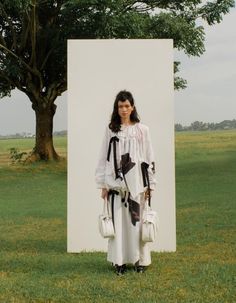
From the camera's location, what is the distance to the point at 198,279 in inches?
288

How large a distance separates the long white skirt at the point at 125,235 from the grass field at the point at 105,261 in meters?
0.22

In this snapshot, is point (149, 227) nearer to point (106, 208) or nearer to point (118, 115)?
point (106, 208)

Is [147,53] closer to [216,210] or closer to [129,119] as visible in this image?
[129,119]

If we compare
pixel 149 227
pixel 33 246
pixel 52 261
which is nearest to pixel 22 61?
pixel 33 246

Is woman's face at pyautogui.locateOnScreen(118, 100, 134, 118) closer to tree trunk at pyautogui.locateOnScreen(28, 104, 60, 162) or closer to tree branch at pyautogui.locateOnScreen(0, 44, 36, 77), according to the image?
tree branch at pyautogui.locateOnScreen(0, 44, 36, 77)

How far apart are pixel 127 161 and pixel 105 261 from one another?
177 cm

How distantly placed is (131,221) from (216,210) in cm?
802

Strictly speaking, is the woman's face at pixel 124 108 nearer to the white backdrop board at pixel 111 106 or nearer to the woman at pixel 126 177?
the woman at pixel 126 177

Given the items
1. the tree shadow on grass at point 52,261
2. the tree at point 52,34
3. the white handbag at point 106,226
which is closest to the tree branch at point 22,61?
the tree at point 52,34

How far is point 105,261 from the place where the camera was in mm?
8625

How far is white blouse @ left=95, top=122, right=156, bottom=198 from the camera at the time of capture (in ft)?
24.6

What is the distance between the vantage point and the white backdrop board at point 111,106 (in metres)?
9.30

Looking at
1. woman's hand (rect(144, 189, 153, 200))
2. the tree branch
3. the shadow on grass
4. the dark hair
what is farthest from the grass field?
the tree branch

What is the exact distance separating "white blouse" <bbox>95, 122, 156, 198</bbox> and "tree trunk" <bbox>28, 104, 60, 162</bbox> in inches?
839
